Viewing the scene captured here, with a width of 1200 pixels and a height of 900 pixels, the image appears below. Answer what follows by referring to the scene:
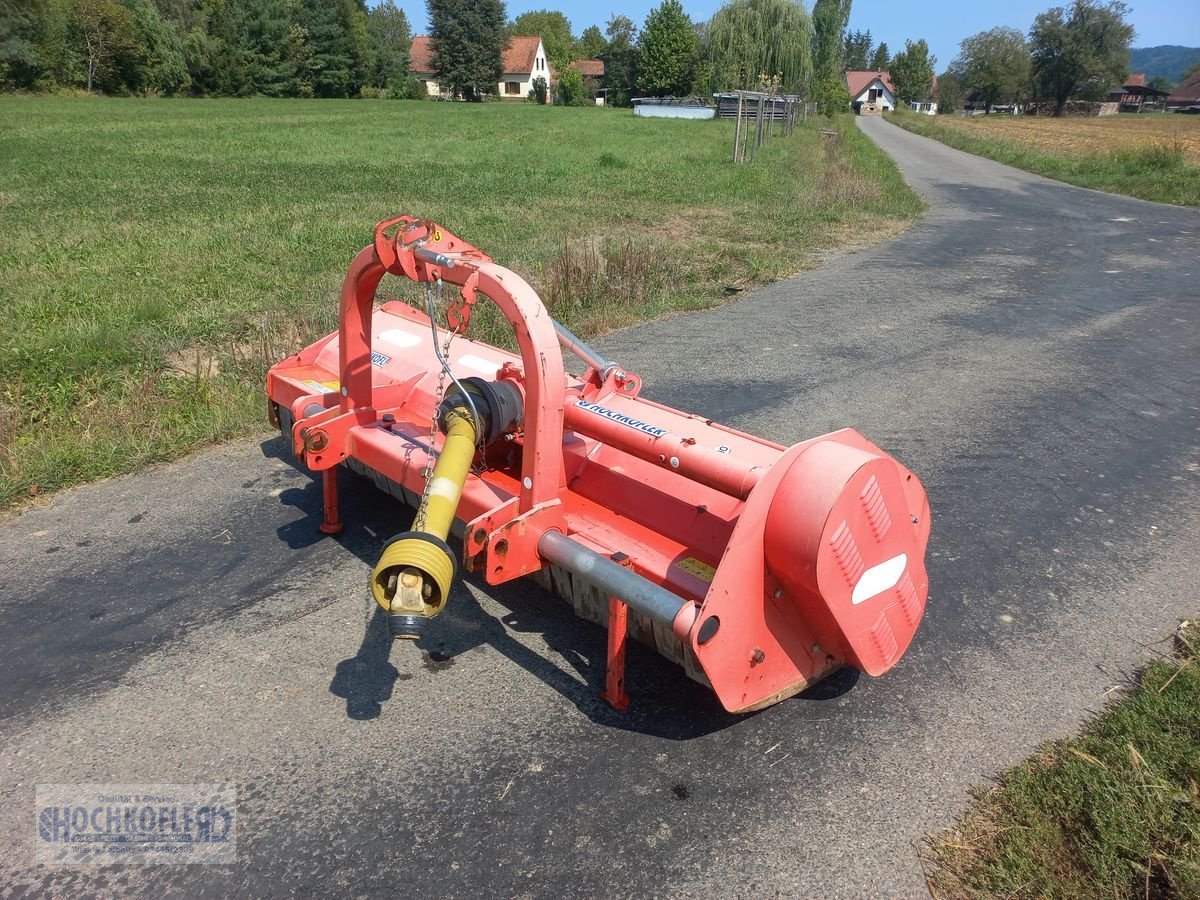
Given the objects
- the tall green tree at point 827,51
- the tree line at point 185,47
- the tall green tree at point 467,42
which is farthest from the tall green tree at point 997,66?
the tree line at point 185,47

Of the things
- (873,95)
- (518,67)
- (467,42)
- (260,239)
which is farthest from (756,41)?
(873,95)

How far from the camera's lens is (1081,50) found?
77.6 m

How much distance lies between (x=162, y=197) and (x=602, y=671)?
14.4 meters

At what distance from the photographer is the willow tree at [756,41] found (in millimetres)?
28203

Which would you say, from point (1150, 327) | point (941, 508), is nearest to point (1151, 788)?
point (941, 508)

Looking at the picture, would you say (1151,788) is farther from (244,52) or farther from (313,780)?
(244,52)

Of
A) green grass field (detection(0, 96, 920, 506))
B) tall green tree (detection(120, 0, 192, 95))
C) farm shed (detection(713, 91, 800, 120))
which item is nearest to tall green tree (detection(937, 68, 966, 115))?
farm shed (detection(713, 91, 800, 120))

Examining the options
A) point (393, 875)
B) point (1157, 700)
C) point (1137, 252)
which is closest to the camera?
point (393, 875)

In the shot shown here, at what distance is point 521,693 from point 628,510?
833mm

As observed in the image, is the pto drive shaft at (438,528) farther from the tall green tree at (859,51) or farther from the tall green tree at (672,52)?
the tall green tree at (859,51)

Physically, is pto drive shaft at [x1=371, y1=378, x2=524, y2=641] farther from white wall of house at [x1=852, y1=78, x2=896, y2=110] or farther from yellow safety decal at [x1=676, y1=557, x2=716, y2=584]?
white wall of house at [x1=852, y1=78, x2=896, y2=110]

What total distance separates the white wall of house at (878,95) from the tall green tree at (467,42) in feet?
141

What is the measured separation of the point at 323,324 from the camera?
690 cm

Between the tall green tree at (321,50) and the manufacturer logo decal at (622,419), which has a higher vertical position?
the tall green tree at (321,50)
